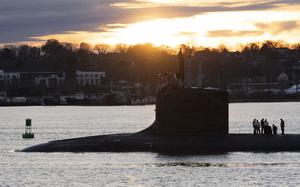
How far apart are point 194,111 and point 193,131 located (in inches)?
38.4

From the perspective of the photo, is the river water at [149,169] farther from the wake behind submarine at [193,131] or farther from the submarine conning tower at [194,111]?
the submarine conning tower at [194,111]

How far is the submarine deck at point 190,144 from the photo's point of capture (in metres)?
42.2

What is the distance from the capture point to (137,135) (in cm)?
4438

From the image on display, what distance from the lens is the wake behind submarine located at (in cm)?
4238

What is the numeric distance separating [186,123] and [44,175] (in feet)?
25.7

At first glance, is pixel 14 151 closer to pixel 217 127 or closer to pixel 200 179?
pixel 217 127

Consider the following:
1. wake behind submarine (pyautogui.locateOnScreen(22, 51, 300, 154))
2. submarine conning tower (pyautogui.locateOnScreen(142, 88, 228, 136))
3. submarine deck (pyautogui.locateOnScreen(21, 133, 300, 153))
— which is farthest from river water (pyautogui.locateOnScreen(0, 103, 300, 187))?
submarine conning tower (pyautogui.locateOnScreen(142, 88, 228, 136))

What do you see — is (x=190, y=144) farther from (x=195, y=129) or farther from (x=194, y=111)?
(x=194, y=111)

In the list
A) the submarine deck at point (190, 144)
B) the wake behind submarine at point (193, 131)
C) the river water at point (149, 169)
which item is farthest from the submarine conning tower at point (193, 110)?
the river water at point (149, 169)

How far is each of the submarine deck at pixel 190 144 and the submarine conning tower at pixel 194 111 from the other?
44 centimetres

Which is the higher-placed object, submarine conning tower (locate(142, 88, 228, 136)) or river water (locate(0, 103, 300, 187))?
submarine conning tower (locate(142, 88, 228, 136))

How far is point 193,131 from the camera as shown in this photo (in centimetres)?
4325

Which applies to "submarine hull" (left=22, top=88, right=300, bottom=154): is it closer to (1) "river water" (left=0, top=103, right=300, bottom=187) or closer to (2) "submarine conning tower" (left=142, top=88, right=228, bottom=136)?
(2) "submarine conning tower" (left=142, top=88, right=228, bottom=136)

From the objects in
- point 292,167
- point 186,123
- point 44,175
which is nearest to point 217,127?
point 186,123
